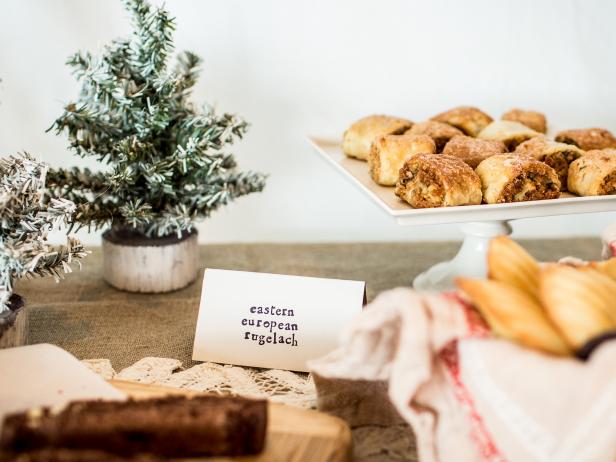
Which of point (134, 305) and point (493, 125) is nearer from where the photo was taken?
point (134, 305)

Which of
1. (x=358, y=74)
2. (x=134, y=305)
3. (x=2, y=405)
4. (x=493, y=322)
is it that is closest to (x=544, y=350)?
(x=493, y=322)

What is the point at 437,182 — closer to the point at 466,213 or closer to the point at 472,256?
the point at 466,213

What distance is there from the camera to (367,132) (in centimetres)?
123

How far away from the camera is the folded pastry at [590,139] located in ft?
3.88

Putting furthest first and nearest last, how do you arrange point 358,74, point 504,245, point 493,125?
point 358,74, point 493,125, point 504,245

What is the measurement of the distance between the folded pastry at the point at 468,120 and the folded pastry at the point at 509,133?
58mm

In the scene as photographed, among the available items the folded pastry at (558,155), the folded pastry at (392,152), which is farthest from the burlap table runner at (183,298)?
the folded pastry at (558,155)

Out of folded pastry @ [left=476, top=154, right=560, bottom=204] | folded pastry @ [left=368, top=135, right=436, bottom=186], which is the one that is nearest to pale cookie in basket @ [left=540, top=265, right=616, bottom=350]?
folded pastry @ [left=476, top=154, right=560, bottom=204]

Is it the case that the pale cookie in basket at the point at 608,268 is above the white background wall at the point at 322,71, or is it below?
below

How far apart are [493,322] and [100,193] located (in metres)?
0.74

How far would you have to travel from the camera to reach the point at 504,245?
0.65 meters

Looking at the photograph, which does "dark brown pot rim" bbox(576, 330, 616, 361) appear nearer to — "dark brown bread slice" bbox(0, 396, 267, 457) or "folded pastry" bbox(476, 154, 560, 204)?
"dark brown bread slice" bbox(0, 396, 267, 457)

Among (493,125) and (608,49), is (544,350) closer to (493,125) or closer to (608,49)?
(493,125)

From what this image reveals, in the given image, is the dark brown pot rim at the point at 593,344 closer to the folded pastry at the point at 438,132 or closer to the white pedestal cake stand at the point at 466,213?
the white pedestal cake stand at the point at 466,213
